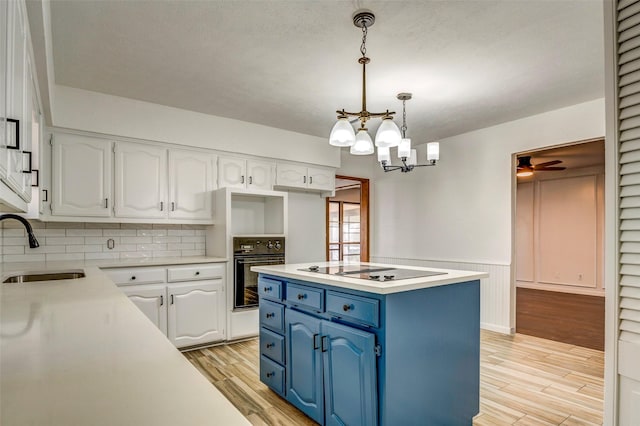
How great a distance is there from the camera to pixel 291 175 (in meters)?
4.77

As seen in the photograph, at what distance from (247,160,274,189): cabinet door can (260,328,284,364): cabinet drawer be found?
2.10 m

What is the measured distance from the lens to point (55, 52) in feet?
8.77

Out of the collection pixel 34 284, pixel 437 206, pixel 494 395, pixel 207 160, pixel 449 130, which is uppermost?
pixel 449 130

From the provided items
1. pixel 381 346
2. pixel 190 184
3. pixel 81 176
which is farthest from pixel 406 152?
pixel 81 176

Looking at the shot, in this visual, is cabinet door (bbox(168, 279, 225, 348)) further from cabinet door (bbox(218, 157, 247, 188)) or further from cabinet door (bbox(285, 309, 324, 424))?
cabinet door (bbox(285, 309, 324, 424))

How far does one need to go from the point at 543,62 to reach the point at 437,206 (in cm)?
259

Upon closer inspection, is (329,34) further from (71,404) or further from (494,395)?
(494,395)

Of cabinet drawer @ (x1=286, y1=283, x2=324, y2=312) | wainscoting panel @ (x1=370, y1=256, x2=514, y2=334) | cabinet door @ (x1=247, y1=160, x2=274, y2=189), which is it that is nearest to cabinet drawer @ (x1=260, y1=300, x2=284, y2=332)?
cabinet drawer @ (x1=286, y1=283, x2=324, y2=312)

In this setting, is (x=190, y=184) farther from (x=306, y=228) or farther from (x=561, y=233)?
(x=561, y=233)

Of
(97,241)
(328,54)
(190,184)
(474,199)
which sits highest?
(328,54)

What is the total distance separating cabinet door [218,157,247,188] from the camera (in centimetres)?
422

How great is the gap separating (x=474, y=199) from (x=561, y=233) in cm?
370

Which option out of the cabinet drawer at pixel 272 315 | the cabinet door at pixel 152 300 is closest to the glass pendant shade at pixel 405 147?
the cabinet drawer at pixel 272 315

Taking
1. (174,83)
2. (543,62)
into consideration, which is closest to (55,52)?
(174,83)
